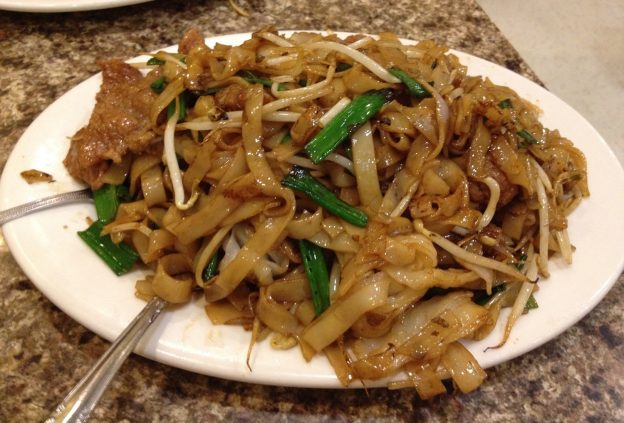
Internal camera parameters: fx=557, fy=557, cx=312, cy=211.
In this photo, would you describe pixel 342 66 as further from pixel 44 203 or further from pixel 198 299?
pixel 44 203

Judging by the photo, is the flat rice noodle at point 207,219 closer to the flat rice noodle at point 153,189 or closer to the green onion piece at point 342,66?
the flat rice noodle at point 153,189

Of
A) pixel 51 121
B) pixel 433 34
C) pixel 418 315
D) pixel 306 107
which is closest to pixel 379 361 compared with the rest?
pixel 418 315

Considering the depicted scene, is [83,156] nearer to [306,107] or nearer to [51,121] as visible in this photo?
Answer: [51,121]

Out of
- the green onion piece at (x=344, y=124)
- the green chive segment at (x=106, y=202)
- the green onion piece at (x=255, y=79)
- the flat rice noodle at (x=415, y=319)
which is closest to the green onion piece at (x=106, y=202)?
the green chive segment at (x=106, y=202)

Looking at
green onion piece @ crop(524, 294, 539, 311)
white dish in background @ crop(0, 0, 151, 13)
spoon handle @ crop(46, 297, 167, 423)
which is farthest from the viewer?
white dish in background @ crop(0, 0, 151, 13)

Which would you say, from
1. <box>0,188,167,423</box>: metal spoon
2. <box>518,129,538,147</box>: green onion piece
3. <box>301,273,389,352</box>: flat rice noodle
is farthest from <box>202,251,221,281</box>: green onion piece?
<box>518,129,538,147</box>: green onion piece

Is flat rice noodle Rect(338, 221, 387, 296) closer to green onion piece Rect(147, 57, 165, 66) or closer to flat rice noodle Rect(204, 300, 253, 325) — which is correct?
flat rice noodle Rect(204, 300, 253, 325)
